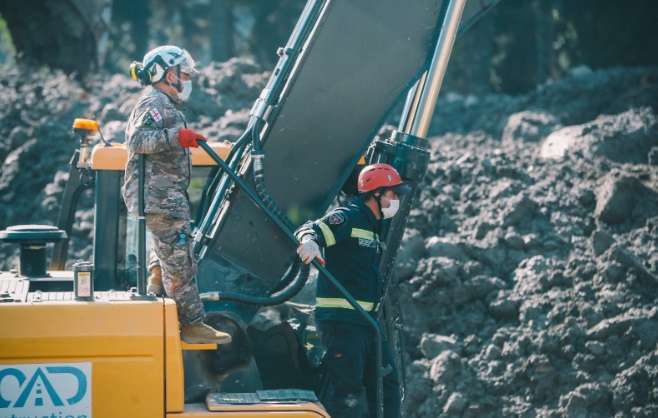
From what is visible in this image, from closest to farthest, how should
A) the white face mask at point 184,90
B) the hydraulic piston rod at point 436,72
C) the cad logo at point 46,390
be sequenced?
the cad logo at point 46,390
the white face mask at point 184,90
the hydraulic piston rod at point 436,72

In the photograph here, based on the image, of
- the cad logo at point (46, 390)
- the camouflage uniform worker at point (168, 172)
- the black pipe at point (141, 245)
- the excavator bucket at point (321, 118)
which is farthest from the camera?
the excavator bucket at point (321, 118)

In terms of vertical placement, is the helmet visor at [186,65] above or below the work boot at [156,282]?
above

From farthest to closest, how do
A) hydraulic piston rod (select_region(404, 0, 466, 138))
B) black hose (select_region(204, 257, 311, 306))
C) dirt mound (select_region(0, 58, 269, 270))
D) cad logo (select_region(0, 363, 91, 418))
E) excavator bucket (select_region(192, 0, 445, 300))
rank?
dirt mound (select_region(0, 58, 269, 270))
hydraulic piston rod (select_region(404, 0, 466, 138))
excavator bucket (select_region(192, 0, 445, 300))
black hose (select_region(204, 257, 311, 306))
cad logo (select_region(0, 363, 91, 418))

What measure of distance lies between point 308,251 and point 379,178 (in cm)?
67

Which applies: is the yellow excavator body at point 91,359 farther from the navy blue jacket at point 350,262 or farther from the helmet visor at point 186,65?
the helmet visor at point 186,65

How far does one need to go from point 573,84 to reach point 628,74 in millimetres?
812

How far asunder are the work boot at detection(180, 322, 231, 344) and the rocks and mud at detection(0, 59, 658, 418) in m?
3.30

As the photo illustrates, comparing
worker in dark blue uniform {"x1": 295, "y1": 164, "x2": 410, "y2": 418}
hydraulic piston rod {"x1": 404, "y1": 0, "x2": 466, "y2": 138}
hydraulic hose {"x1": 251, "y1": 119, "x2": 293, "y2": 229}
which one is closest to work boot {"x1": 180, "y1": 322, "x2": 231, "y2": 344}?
worker in dark blue uniform {"x1": 295, "y1": 164, "x2": 410, "y2": 418}

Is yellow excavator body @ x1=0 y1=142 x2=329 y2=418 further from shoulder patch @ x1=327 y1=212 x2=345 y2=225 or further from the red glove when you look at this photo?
shoulder patch @ x1=327 y1=212 x2=345 y2=225

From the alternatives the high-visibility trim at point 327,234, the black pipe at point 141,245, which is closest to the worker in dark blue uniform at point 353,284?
the high-visibility trim at point 327,234

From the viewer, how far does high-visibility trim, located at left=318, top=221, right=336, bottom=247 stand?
229 inches

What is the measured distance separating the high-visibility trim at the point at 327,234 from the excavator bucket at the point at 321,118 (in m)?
0.49

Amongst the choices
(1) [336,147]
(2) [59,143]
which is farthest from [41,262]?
(2) [59,143]

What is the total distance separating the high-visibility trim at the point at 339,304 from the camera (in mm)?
5930
